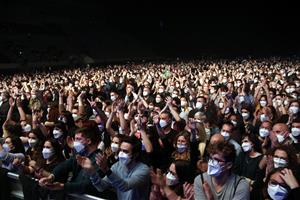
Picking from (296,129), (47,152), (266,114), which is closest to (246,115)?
Answer: (266,114)

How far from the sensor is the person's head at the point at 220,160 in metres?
3.46

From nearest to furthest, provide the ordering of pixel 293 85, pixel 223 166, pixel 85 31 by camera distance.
→ 1. pixel 223 166
2. pixel 293 85
3. pixel 85 31

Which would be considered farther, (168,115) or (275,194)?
(168,115)

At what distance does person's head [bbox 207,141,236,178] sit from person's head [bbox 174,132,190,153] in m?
1.61

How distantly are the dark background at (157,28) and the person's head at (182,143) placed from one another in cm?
3266

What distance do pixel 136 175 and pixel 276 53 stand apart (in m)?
42.2

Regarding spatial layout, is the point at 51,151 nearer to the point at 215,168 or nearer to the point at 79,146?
the point at 79,146

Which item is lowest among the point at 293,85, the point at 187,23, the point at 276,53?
the point at 293,85

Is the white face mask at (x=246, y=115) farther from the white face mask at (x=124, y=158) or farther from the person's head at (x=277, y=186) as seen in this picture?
the person's head at (x=277, y=186)

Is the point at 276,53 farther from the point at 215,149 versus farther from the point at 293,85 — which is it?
the point at 215,149

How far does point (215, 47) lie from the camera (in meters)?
45.7

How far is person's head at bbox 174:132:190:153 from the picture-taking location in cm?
519

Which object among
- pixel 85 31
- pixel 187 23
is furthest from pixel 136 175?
pixel 187 23

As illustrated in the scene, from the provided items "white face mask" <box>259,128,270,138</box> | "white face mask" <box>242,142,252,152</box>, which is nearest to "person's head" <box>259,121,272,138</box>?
"white face mask" <box>259,128,270,138</box>
